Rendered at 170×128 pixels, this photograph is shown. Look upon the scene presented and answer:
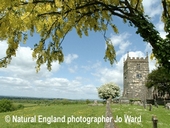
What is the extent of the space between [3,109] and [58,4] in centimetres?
3379

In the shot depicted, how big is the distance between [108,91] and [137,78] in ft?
76.8

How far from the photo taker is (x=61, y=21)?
26.8 ft

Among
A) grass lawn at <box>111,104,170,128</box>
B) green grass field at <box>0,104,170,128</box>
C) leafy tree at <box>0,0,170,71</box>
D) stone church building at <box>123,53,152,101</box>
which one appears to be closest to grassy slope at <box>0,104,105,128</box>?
green grass field at <box>0,104,170,128</box>

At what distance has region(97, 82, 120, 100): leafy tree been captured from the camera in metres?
54.1

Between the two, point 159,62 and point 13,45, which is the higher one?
point 13,45

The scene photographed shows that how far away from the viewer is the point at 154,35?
22.0 ft

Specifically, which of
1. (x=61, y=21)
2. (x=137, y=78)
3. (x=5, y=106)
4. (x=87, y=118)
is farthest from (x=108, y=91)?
(x=61, y=21)

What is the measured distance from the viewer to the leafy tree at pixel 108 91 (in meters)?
54.1

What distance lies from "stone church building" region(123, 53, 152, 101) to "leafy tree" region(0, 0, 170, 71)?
2627 inches

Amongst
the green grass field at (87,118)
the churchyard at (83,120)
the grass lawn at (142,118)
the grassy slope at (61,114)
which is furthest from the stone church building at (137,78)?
the churchyard at (83,120)

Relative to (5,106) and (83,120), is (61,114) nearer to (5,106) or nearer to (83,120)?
(83,120)

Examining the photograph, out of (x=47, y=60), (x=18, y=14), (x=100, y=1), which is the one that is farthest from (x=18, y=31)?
(x=100, y=1)

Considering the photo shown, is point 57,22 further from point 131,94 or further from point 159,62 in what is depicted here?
point 131,94

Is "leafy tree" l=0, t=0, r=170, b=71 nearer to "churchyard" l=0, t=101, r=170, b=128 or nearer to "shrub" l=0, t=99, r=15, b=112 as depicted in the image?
"churchyard" l=0, t=101, r=170, b=128
